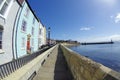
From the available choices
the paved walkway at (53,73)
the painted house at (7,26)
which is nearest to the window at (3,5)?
the painted house at (7,26)

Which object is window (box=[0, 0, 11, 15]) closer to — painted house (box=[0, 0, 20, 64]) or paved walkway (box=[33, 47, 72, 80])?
painted house (box=[0, 0, 20, 64])

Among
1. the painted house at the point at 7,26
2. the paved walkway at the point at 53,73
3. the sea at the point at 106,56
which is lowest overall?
the sea at the point at 106,56

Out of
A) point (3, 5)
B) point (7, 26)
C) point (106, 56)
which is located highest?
point (3, 5)

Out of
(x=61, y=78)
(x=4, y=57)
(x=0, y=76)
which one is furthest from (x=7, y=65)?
(x=4, y=57)

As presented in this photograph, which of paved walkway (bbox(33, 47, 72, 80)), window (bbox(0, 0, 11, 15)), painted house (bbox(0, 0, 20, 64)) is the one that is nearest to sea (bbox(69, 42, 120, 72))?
paved walkway (bbox(33, 47, 72, 80))

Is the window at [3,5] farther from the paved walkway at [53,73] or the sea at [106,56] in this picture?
the sea at [106,56]

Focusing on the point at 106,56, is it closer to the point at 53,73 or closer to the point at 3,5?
the point at 3,5

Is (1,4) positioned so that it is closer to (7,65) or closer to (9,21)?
(9,21)

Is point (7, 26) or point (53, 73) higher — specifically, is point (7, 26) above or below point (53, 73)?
above

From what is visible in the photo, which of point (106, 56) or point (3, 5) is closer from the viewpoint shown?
point (3, 5)

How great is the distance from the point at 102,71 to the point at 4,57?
38.1ft

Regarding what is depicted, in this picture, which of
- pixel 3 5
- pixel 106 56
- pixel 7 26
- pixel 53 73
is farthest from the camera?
pixel 106 56

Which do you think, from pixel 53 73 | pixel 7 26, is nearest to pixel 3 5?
pixel 7 26

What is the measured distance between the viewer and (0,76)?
5836mm
